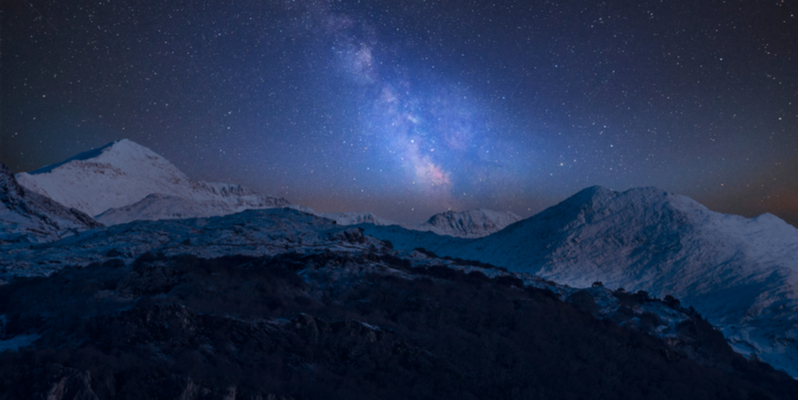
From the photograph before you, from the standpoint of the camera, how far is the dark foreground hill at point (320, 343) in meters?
9.82

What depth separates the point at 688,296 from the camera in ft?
145

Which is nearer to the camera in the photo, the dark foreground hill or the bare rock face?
the bare rock face

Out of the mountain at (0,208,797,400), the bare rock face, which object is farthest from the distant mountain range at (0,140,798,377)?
the bare rock face

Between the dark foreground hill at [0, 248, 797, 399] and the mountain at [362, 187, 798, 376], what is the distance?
46.2 ft

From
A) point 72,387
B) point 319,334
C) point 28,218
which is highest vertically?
point 28,218

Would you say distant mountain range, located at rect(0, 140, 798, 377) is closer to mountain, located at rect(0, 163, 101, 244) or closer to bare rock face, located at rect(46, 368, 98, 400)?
mountain, located at rect(0, 163, 101, 244)

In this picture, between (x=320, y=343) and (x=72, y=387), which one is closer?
(x=72, y=387)

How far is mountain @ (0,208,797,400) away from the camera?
10.2 meters

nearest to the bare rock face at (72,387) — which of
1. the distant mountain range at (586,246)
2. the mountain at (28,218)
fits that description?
the distant mountain range at (586,246)

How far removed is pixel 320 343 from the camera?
1348 cm

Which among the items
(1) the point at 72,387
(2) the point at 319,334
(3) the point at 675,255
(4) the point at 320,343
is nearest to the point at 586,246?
(3) the point at 675,255

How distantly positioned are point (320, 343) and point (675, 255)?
182 feet

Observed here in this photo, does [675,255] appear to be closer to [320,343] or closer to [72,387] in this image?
[320,343]

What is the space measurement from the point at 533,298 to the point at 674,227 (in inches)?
1818
